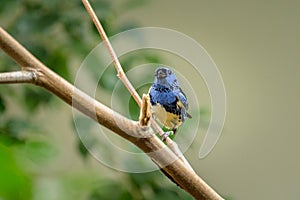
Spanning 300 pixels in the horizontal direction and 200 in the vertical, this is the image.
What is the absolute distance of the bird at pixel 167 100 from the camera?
9.5 inches

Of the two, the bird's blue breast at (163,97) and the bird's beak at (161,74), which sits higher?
the bird's beak at (161,74)

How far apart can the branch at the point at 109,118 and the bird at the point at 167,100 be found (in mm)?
13

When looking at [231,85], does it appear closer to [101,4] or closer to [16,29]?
[101,4]

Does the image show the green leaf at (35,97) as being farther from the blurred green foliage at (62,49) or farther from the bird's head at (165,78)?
the bird's head at (165,78)

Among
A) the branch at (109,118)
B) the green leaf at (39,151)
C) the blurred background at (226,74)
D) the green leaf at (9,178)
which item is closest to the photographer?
the branch at (109,118)

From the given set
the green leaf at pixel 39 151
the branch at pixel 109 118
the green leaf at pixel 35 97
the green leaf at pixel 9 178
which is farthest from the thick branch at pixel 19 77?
the green leaf at pixel 35 97

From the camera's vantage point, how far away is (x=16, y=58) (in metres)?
0.23

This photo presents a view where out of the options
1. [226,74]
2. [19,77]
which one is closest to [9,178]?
[19,77]

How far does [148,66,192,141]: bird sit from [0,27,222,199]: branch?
1 centimetres

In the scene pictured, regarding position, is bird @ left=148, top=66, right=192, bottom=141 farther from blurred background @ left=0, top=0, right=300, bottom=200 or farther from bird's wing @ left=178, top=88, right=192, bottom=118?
blurred background @ left=0, top=0, right=300, bottom=200

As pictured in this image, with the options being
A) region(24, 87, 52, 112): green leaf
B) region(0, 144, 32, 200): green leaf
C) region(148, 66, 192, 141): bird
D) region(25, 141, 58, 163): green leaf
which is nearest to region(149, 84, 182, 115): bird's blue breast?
region(148, 66, 192, 141): bird

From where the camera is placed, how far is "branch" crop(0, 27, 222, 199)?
0.74 feet

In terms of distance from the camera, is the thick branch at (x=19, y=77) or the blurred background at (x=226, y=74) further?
the blurred background at (x=226, y=74)

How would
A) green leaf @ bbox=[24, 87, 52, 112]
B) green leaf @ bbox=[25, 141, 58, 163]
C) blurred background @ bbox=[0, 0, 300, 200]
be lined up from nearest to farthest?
1. green leaf @ bbox=[25, 141, 58, 163]
2. blurred background @ bbox=[0, 0, 300, 200]
3. green leaf @ bbox=[24, 87, 52, 112]
